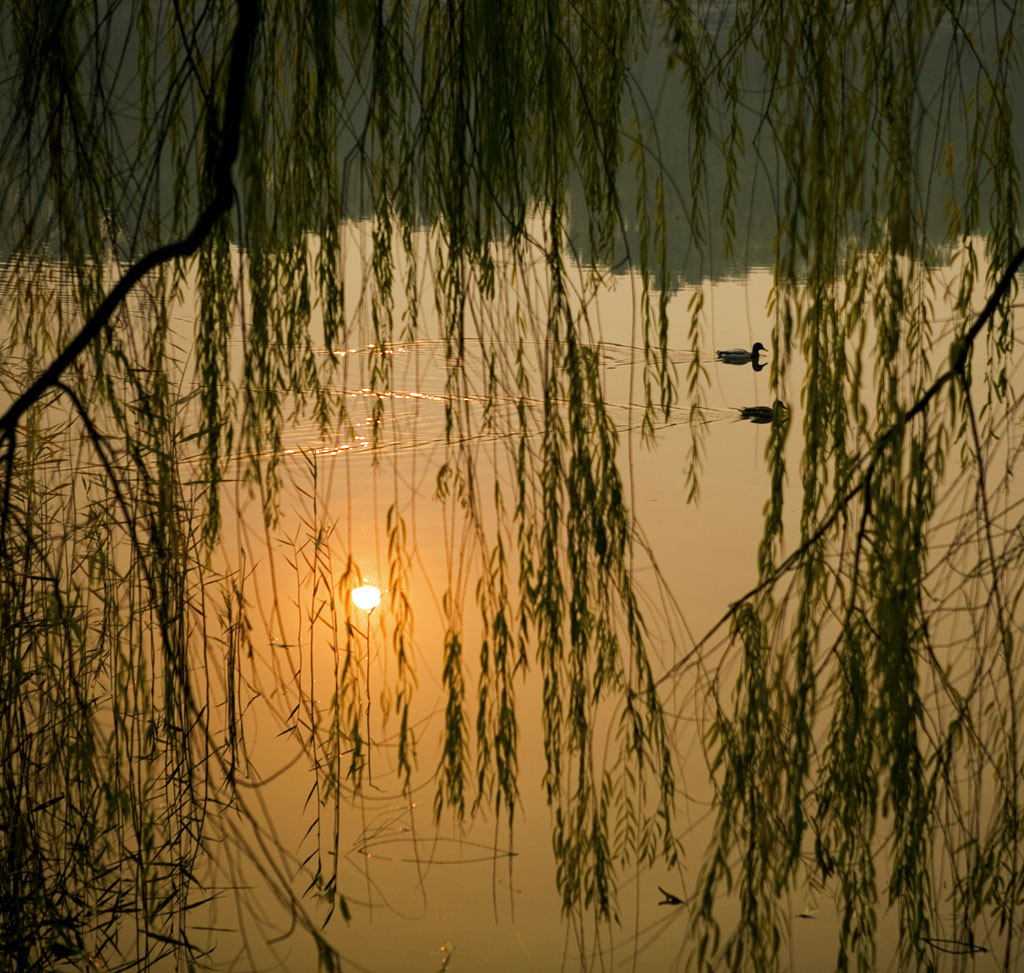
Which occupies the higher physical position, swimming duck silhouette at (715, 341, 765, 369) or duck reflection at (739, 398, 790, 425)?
swimming duck silhouette at (715, 341, 765, 369)

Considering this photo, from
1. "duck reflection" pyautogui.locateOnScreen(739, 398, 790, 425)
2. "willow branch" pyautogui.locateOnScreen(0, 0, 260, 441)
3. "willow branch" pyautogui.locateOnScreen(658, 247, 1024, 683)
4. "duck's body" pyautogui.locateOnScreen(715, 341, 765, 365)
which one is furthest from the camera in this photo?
"duck's body" pyautogui.locateOnScreen(715, 341, 765, 365)

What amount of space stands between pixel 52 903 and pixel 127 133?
2.20 meters

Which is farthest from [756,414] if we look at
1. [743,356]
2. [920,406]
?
[920,406]

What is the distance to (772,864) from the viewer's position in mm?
1332

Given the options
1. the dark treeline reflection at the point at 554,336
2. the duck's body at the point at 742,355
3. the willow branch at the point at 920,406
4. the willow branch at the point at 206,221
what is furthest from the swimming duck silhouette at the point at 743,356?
the willow branch at the point at 206,221

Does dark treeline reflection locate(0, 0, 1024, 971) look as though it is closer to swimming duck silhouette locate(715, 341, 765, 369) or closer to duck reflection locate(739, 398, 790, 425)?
duck reflection locate(739, 398, 790, 425)

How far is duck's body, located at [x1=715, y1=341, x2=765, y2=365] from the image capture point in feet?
10.7

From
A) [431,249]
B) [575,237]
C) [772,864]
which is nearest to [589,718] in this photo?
[772,864]

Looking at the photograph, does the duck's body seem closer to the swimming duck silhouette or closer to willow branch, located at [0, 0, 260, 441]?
the swimming duck silhouette

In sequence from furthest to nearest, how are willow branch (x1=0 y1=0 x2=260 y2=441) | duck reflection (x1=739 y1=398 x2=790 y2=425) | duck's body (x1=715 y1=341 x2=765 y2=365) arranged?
duck's body (x1=715 y1=341 x2=765 y2=365) < duck reflection (x1=739 y1=398 x2=790 y2=425) < willow branch (x1=0 y1=0 x2=260 y2=441)

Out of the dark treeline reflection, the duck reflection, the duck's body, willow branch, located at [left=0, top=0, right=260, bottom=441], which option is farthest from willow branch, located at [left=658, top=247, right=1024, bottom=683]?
the duck's body

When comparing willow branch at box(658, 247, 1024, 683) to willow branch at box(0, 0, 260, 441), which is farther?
willow branch at box(658, 247, 1024, 683)

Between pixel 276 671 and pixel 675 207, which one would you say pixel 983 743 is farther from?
pixel 675 207

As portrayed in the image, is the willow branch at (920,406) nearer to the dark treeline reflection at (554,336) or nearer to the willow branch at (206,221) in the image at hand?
the dark treeline reflection at (554,336)
